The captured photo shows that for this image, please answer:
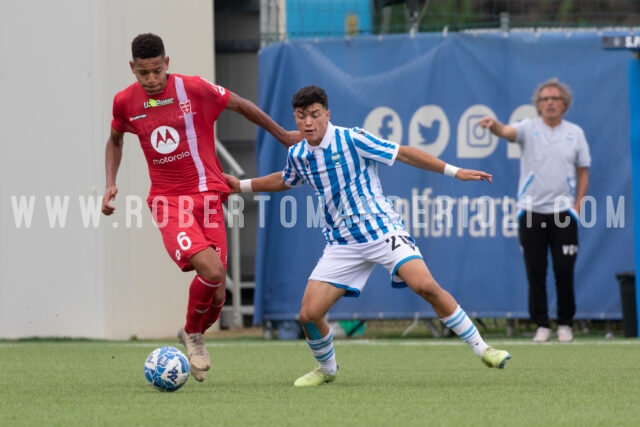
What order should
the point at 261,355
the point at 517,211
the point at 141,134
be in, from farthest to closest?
the point at 517,211 → the point at 261,355 → the point at 141,134

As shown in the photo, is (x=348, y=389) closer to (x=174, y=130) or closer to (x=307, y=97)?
(x=307, y=97)

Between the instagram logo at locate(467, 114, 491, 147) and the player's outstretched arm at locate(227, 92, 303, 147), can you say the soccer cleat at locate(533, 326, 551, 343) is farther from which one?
the player's outstretched arm at locate(227, 92, 303, 147)

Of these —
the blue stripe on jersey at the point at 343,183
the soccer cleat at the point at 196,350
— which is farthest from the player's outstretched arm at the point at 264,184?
the soccer cleat at the point at 196,350

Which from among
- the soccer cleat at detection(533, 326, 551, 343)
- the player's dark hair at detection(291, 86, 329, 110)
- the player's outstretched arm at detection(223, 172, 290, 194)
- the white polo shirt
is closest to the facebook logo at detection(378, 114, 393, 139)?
the white polo shirt

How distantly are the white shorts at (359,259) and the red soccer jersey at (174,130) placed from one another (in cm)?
92

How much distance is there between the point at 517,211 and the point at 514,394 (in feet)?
17.3

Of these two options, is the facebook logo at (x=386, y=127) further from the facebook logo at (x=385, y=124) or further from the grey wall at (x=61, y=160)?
the grey wall at (x=61, y=160)

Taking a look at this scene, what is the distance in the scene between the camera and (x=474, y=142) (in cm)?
1195

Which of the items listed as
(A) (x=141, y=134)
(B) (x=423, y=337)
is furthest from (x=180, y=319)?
(A) (x=141, y=134)

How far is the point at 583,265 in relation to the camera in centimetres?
1191

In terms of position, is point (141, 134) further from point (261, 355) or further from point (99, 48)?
point (99, 48)

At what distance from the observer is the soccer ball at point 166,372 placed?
697cm

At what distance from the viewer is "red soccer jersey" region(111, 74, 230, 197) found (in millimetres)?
7754

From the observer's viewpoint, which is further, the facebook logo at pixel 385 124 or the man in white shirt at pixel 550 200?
the facebook logo at pixel 385 124
